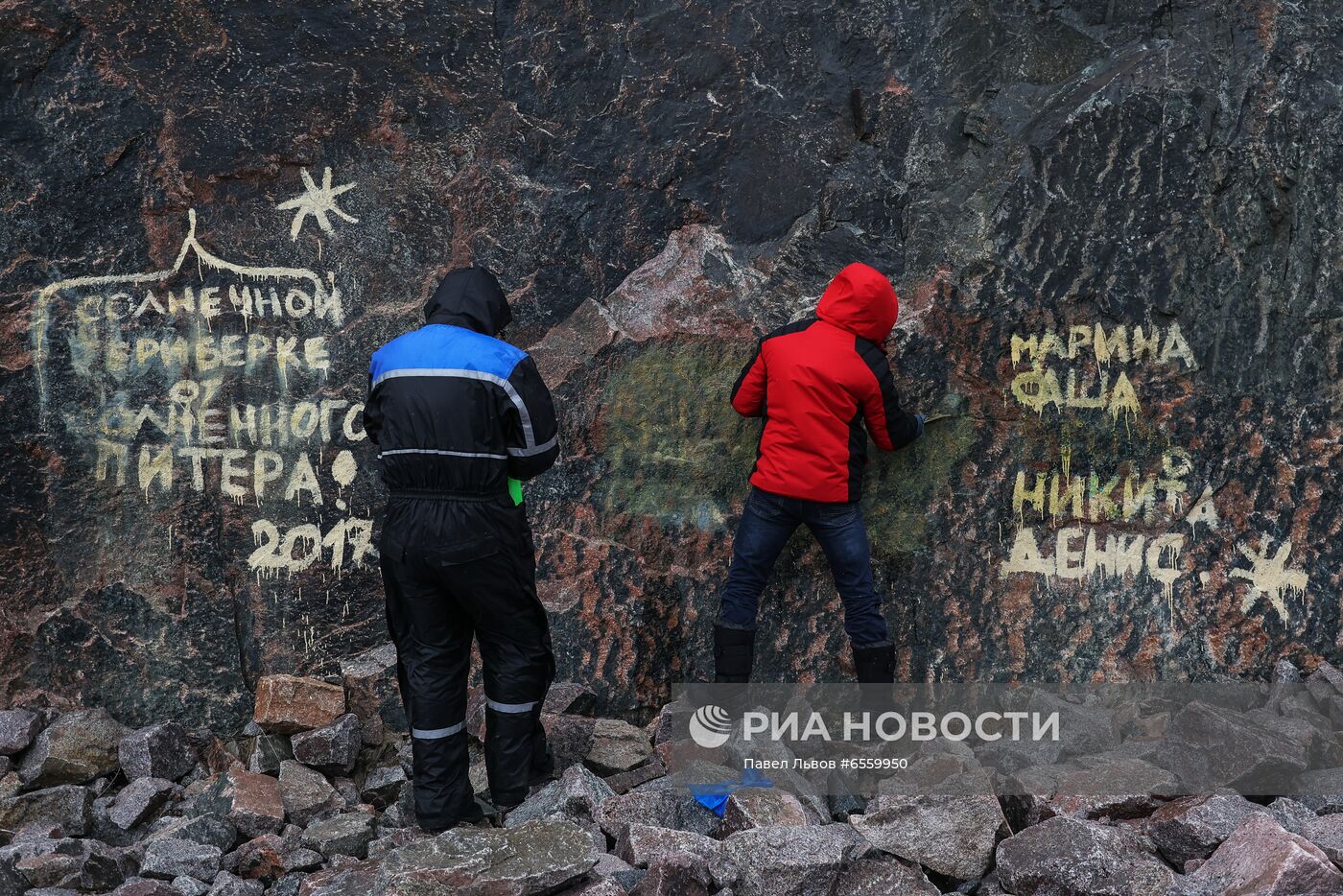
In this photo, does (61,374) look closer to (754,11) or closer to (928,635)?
(754,11)

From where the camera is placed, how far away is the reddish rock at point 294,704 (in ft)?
15.2

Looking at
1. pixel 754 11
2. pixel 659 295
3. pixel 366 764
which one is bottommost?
pixel 366 764

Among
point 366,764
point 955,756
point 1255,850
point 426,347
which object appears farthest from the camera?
point 366,764

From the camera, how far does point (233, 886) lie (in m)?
3.73

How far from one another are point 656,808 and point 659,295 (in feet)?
6.11

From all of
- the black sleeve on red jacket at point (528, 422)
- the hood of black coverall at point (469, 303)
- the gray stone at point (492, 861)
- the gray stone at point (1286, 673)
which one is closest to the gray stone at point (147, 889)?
the gray stone at point (492, 861)

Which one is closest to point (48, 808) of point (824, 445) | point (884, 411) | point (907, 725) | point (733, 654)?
point (733, 654)

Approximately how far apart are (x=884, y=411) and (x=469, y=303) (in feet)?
4.70

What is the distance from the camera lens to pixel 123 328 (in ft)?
16.0

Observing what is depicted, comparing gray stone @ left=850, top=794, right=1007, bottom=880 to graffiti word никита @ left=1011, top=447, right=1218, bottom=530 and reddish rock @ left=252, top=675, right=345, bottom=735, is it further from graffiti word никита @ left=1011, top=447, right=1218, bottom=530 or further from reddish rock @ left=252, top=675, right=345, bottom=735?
reddish rock @ left=252, top=675, right=345, bottom=735

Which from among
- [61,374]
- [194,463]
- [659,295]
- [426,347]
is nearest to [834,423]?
[659,295]

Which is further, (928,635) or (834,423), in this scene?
(928,635)

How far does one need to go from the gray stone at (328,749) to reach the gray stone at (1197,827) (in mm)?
2605

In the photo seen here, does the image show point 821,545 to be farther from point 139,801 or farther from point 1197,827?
point 139,801
